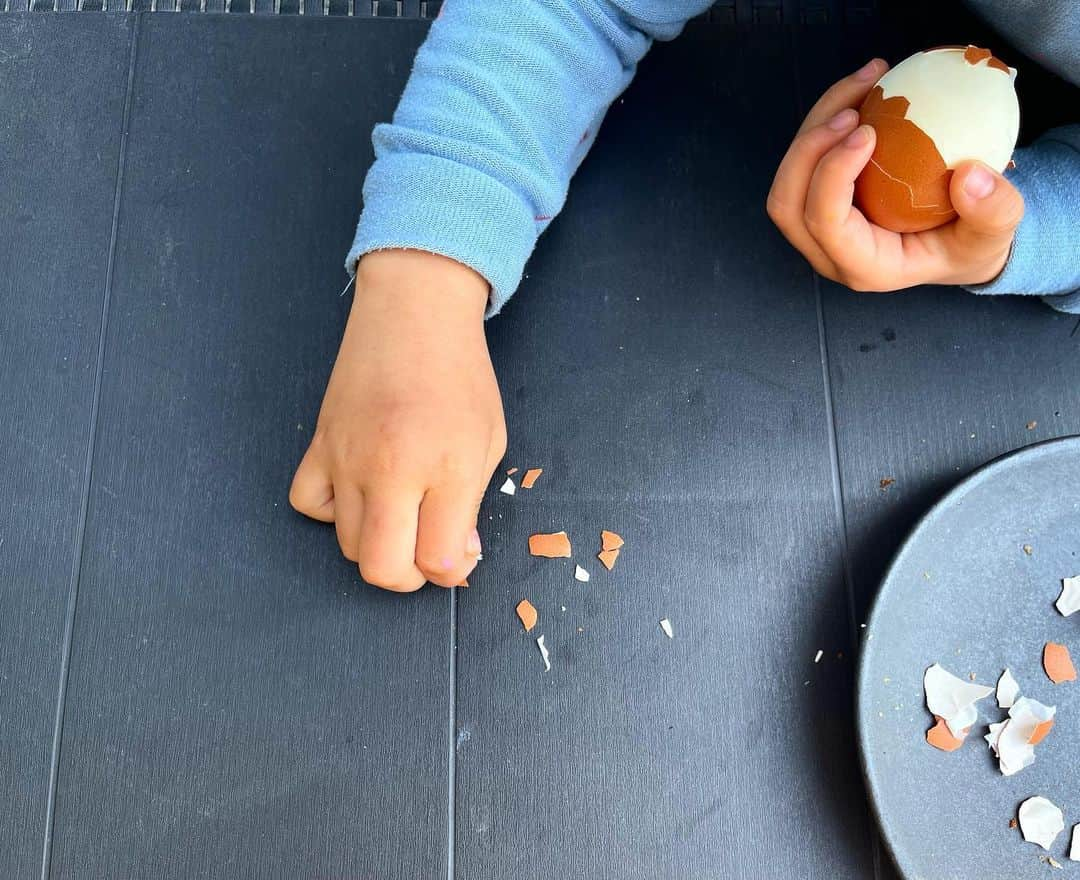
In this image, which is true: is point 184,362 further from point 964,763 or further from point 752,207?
point 964,763

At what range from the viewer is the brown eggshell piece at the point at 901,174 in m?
0.48

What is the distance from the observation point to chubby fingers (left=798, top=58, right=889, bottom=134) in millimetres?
532

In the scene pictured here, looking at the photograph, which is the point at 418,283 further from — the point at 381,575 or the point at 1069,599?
the point at 1069,599

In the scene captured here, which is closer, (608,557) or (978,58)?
(978,58)

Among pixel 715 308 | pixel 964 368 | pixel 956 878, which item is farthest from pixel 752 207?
pixel 956 878

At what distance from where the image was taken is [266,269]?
0.65 m

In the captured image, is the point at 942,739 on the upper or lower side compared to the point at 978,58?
lower

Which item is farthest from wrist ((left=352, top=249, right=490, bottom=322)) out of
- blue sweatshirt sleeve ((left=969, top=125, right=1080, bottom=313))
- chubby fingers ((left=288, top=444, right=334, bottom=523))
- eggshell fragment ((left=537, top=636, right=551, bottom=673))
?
blue sweatshirt sleeve ((left=969, top=125, right=1080, bottom=313))

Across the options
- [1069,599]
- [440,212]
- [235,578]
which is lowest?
[235,578]

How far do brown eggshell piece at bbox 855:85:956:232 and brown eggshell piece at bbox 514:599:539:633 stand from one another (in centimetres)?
32

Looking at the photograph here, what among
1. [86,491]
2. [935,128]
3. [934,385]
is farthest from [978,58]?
[86,491]

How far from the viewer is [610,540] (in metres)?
0.61

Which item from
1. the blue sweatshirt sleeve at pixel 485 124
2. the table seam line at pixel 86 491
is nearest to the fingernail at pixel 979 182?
the blue sweatshirt sleeve at pixel 485 124

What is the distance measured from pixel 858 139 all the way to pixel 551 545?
306mm
